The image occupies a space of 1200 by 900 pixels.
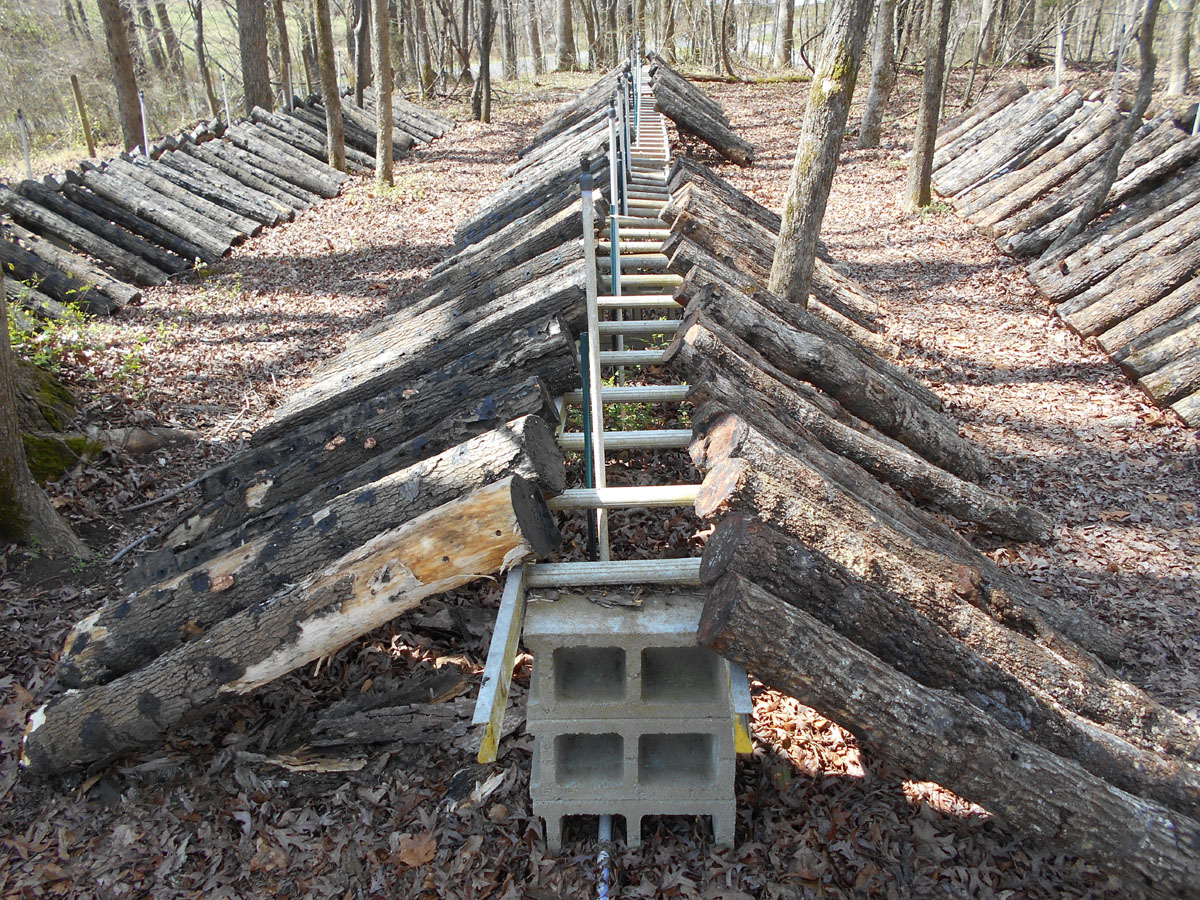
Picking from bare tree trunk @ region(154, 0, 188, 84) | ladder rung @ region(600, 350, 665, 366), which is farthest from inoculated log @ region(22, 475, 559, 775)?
bare tree trunk @ region(154, 0, 188, 84)

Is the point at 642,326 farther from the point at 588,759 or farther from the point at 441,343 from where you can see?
the point at 588,759

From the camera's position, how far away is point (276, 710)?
457 cm

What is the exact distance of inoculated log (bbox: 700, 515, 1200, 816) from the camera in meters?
3.45

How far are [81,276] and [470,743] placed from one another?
933 cm

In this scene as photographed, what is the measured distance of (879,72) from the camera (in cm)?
1695

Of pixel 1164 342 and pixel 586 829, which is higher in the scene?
pixel 1164 342

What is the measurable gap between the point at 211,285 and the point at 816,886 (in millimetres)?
10981

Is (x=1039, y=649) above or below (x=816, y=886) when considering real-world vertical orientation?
above

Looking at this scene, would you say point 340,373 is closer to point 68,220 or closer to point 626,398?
point 626,398

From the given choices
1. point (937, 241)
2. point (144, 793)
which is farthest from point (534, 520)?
point (937, 241)

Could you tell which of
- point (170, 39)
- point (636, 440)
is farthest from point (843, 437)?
point (170, 39)

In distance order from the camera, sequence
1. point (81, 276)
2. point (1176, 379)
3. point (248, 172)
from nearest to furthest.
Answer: point (1176, 379)
point (81, 276)
point (248, 172)

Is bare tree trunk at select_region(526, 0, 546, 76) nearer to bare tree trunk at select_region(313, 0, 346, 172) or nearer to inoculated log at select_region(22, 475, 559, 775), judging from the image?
bare tree trunk at select_region(313, 0, 346, 172)

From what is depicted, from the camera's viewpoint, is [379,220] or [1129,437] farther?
[379,220]
